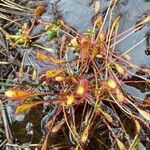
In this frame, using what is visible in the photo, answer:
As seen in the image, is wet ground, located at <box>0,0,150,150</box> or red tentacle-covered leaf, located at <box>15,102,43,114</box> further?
wet ground, located at <box>0,0,150,150</box>

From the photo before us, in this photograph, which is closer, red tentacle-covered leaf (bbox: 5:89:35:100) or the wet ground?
A: red tentacle-covered leaf (bbox: 5:89:35:100)

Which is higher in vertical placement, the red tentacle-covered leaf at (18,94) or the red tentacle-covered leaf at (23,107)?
the red tentacle-covered leaf at (18,94)

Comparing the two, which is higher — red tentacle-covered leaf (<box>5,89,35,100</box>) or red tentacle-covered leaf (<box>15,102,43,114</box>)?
red tentacle-covered leaf (<box>5,89,35,100</box>)

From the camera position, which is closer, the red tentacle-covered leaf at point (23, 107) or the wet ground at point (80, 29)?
the red tentacle-covered leaf at point (23, 107)

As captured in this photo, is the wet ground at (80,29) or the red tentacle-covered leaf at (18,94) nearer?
the red tentacle-covered leaf at (18,94)

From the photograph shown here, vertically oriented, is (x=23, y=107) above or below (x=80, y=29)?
below

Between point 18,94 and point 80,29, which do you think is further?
point 80,29

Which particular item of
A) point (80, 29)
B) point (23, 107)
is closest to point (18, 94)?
point (23, 107)

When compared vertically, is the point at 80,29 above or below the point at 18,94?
above

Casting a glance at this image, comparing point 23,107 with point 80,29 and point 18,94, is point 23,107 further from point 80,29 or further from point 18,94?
point 80,29
